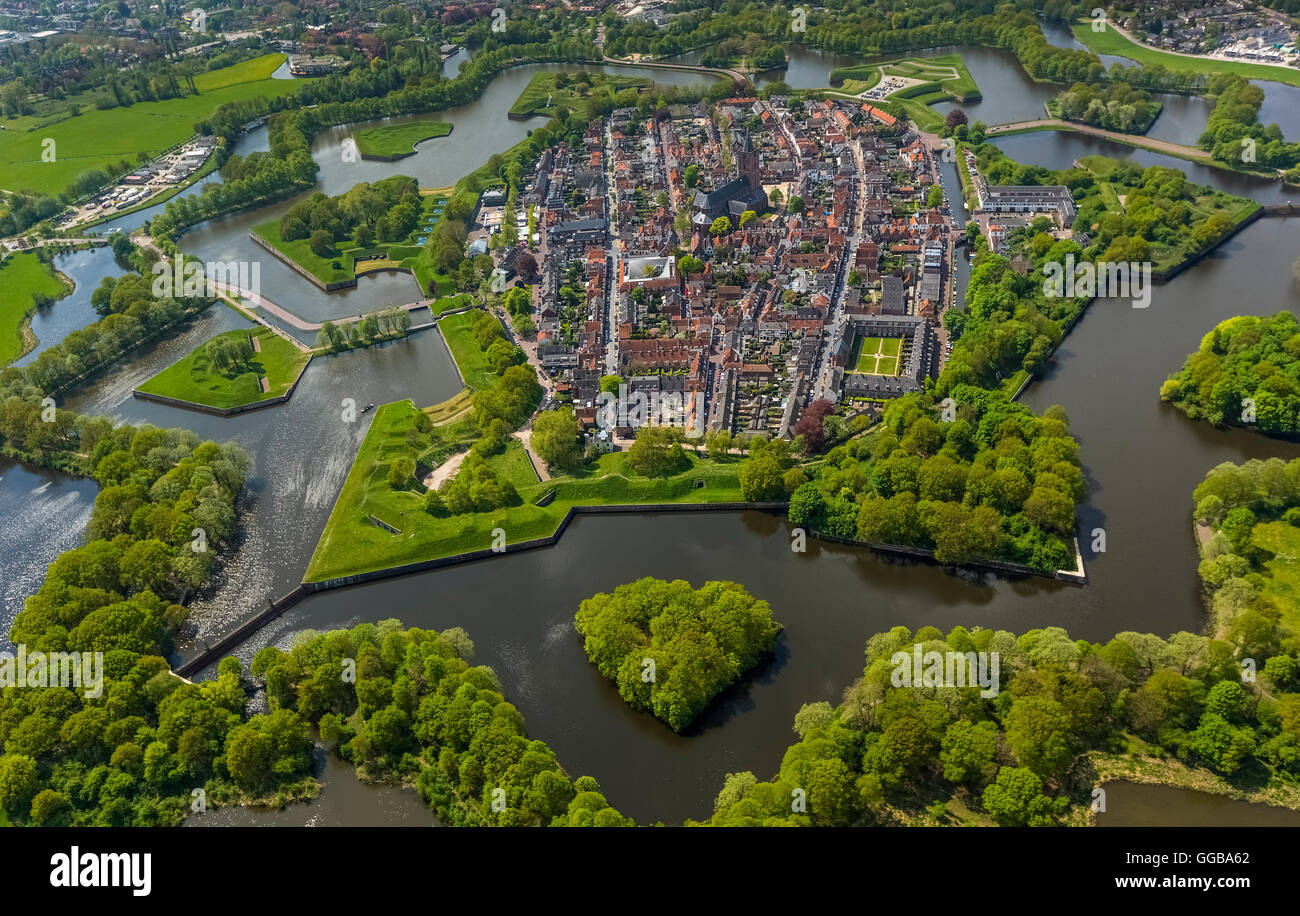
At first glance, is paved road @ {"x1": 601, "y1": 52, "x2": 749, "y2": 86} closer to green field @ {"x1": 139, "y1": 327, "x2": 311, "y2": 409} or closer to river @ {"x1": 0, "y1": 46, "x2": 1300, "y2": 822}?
river @ {"x1": 0, "y1": 46, "x2": 1300, "y2": 822}

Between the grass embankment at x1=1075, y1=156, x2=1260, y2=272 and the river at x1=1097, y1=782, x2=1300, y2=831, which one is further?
the grass embankment at x1=1075, y1=156, x2=1260, y2=272

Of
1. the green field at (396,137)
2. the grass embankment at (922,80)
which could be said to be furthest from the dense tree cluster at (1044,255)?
the green field at (396,137)

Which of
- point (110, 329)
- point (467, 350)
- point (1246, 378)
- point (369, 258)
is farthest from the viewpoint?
point (369, 258)

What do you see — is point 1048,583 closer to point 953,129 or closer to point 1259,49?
point 953,129

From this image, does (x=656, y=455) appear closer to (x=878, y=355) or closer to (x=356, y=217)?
(x=878, y=355)

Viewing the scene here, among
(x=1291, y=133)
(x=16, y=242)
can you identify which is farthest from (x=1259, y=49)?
(x=16, y=242)

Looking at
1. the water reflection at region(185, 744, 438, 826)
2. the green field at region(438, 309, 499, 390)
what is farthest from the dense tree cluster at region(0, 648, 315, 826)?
the green field at region(438, 309, 499, 390)

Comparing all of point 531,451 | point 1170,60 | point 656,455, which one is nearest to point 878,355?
point 656,455
